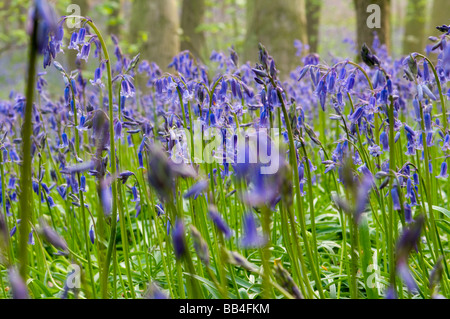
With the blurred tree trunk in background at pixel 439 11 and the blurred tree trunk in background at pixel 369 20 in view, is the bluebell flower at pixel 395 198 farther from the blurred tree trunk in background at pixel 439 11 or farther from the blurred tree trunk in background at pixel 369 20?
the blurred tree trunk in background at pixel 439 11

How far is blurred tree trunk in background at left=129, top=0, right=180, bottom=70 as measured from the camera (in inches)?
354

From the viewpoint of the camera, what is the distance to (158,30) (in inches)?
359

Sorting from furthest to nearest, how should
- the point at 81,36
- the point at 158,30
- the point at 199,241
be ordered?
1. the point at 158,30
2. the point at 81,36
3. the point at 199,241

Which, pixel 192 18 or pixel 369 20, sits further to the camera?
pixel 192 18

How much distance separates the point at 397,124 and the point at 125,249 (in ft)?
4.47

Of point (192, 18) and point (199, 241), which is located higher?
point (192, 18)

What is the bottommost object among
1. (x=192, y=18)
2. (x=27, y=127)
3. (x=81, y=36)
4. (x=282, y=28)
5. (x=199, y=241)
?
(x=199, y=241)

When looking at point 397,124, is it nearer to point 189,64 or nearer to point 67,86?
point 67,86

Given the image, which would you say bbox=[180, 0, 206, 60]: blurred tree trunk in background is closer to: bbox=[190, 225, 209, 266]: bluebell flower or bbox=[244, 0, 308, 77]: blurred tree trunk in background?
bbox=[244, 0, 308, 77]: blurred tree trunk in background

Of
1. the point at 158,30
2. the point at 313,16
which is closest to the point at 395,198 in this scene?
the point at 158,30

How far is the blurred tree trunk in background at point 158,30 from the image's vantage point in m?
8.98

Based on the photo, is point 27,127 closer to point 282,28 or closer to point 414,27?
point 282,28

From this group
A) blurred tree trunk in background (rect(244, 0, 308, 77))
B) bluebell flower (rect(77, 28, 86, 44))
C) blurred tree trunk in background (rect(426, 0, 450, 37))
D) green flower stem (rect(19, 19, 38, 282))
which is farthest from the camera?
blurred tree trunk in background (rect(426, 0, 450, 37))

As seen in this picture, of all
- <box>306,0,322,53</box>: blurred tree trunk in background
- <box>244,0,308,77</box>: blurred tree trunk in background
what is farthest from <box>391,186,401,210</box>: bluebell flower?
<box>306,0,322,53</box>: blurred tree trunk in background
